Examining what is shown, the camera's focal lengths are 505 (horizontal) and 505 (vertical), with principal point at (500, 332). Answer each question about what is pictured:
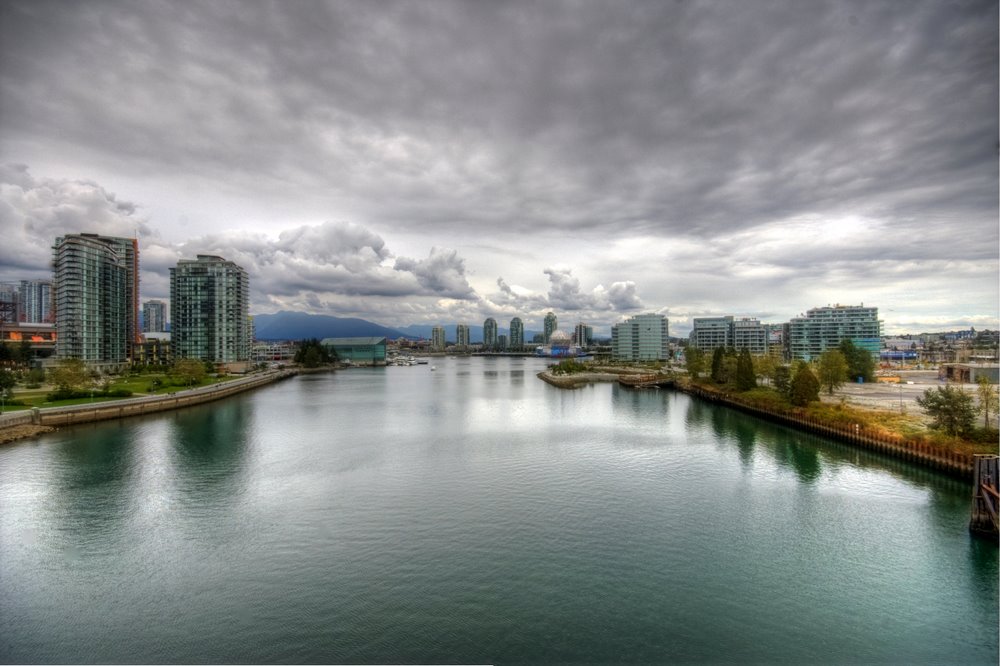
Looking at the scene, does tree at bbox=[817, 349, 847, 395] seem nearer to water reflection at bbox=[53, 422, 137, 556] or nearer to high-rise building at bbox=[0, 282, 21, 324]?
water reflection at bbox=[53, 422, 137, 556]

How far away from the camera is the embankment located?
2880 cm

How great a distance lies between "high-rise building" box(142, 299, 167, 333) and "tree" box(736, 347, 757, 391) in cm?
19982

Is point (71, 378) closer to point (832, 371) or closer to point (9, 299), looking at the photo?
point (832, 371)

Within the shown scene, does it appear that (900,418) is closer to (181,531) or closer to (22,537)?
(181,531)

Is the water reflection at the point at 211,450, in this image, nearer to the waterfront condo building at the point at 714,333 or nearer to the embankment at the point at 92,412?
the embankment at the point at 92,412

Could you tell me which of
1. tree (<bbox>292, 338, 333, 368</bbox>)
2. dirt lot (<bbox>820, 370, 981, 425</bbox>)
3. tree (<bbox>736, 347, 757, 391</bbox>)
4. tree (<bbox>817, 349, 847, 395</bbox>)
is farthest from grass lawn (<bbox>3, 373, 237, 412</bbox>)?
tree (<bbox>817, 349, 847, 395</bbox>)

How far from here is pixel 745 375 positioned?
4541 cm

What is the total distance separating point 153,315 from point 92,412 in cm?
18386

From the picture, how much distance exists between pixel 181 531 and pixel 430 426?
64.8 ft

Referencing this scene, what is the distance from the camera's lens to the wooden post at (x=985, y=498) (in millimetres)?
13958

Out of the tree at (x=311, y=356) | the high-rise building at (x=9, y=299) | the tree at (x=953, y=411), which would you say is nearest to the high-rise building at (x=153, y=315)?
the high-rise building at (x=9, y=299)

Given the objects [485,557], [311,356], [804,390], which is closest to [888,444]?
[804,390]

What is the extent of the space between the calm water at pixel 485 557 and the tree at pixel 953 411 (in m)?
2.70

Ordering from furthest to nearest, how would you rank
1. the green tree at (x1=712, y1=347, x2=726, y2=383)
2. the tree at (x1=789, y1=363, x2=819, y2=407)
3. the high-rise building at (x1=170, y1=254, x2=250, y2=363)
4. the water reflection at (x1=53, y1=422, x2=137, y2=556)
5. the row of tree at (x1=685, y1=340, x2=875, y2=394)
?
the high-rise building at (x1=170, y1=254, x2=250, y2=363), the green tree at (x1=712, y1=347, x2=726, y2=383), the row of tree at (x1=685, y1=340, x2=875, y2=394), the tree at (x1=789, y1=363, x2=819, y2=407), the water reflection at (x1=53, y1=422, x2=137, y2=556)
